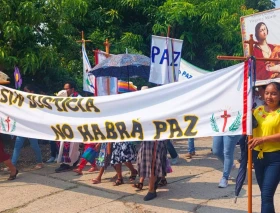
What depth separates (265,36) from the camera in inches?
224

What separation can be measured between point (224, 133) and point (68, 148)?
3.89 metres

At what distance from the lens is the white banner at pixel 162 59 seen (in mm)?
6078

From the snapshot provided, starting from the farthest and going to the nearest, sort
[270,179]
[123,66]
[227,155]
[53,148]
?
[53,148] → [123,66] → [227,155] → [270,179]

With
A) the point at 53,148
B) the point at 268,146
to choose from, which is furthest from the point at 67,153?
the point at 268,146

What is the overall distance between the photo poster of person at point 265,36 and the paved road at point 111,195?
1.72m

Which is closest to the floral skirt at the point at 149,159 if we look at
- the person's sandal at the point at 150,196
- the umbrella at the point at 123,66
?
the person's sandal at the point at 150,196

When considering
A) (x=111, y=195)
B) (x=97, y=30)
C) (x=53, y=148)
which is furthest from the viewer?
(x=97, y=30)

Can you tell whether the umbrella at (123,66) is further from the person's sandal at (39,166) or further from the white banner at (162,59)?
the person's sandal at (39,166)

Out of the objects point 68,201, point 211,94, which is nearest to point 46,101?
point 68,201

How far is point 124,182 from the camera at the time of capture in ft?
21.8

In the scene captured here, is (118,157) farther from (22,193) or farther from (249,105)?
(249,105)

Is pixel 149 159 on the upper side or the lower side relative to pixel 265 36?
lower

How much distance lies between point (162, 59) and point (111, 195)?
81.4 inches

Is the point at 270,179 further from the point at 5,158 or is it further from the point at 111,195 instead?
the point at 5,158
